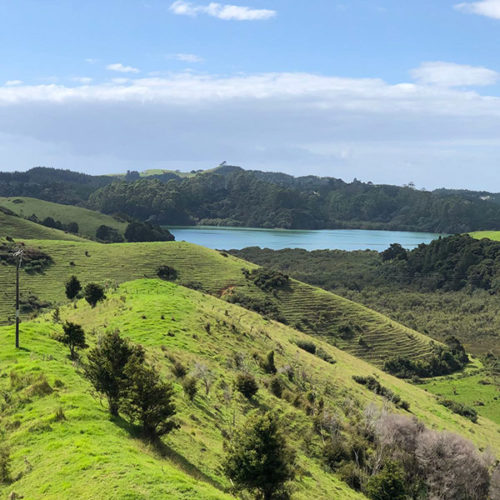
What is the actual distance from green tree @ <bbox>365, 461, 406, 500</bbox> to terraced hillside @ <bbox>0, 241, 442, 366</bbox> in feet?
163

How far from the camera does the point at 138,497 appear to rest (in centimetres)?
1380

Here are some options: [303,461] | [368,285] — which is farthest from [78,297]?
[368,285]

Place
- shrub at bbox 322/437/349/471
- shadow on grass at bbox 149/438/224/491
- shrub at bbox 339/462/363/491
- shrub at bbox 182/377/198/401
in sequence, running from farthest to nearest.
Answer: shrub at bbox 322/437/349/471, shrub at bbox 182/377/198/401, shrub at bbox 339/462/363/491, shadow on grass at bbox 149/438/224/491

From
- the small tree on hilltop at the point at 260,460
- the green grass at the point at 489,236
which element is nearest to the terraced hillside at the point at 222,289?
the small tree on hilltop at the point at 260,460

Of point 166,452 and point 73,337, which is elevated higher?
point 73,337

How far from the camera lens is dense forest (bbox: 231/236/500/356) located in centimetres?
11000

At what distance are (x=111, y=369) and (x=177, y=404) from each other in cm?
545

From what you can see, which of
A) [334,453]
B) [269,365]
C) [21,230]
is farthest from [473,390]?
[21,230]

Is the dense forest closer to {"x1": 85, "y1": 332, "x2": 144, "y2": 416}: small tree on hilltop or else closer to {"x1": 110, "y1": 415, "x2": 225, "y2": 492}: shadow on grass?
{"x1": 110, "y1": 415, "x2": 225, "y2": 492}: shadow on grass

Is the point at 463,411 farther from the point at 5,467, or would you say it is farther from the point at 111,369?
the point at 5,467

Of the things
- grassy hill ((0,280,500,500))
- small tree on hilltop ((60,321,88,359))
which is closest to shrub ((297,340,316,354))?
grassy hill ((0,280,500,500))

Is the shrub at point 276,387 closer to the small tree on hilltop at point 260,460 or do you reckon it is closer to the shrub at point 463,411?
the small tree on hilltop at point 260,460

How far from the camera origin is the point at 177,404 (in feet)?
83.4

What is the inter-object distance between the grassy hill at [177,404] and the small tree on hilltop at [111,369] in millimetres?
740
